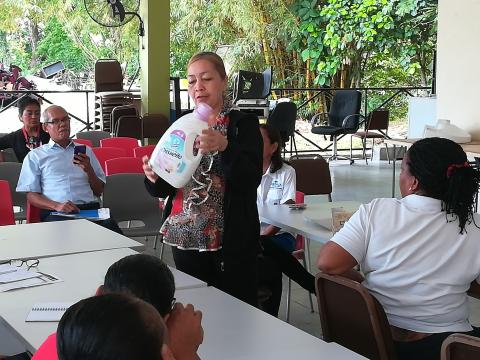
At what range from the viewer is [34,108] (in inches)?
233

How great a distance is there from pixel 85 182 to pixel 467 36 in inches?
155

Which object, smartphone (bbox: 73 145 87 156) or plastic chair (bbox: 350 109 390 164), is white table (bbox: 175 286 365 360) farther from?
plastic chair (bbox: 350 109 390 164)

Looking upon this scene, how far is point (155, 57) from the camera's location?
30.7ft

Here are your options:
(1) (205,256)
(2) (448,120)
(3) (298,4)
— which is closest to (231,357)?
(1) (205,256)

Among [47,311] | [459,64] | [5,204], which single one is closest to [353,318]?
[47,311]

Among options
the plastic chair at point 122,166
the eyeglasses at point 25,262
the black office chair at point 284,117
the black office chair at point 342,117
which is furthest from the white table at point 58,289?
the black office chair at point 342,117

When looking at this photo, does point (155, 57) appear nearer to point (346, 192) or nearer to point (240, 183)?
point (346, 192)

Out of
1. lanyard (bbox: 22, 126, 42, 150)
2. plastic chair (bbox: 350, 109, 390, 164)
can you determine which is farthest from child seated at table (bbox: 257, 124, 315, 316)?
plastic chair (bbox: 350, 109, 390, 164)

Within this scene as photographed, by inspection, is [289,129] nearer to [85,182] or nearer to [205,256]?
[85,182]

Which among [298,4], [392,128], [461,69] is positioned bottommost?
[392,128]

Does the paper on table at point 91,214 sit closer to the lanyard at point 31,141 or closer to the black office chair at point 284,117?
the lanyard at point 31,141

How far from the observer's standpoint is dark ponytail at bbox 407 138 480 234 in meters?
2.39

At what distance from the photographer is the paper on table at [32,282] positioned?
8.60ft

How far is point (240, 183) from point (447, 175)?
72 centimetres
